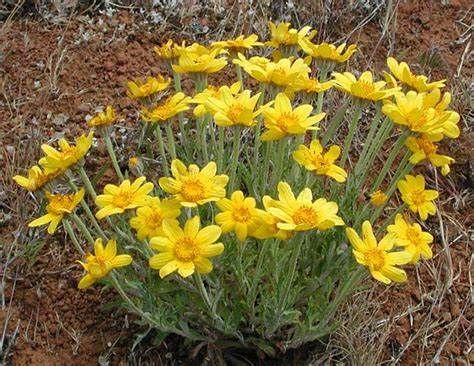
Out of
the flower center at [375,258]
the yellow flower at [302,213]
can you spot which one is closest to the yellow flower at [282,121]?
the yellow flower at [302,213]

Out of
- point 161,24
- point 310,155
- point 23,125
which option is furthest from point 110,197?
point 161,24

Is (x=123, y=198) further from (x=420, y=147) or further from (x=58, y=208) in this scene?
(x=420, y=147)

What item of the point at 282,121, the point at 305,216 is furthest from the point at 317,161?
the point at 305,216

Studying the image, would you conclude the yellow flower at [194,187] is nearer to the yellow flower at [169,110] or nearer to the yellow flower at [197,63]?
the yellow flower at [169,110]

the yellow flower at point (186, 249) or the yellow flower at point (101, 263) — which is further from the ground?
the yellow flower at point (186, 249)

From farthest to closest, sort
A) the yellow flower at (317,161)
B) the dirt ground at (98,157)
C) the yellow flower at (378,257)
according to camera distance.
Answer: the dirt ground at (98,157) → the yellow flower at (317,161) → the yellow flower at (378,257)

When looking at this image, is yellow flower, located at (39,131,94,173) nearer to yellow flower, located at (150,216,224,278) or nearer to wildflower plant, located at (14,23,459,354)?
wildflower plant, located at (14,23,459,354)

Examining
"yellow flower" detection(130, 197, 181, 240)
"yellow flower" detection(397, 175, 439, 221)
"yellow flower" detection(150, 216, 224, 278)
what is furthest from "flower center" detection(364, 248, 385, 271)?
"yellow flower" detection(130, 197, 181, 240)
